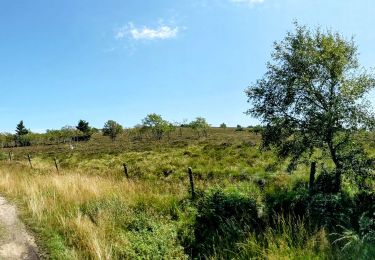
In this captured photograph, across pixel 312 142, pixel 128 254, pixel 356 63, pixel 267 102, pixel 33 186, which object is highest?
pixel 356 63

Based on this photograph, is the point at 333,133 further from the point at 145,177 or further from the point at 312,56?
the point at 145,177

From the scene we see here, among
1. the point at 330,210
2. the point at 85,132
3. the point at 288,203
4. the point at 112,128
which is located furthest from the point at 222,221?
the point at 85,132

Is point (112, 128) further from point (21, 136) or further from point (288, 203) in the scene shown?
point (288, 203)

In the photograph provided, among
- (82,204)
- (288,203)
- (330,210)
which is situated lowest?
(330,210)

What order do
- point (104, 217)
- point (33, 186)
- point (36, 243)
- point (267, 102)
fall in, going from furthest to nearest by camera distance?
point (33, 186), point (267, 102), point (104, 217), point (36, 243)

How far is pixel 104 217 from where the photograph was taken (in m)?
8.58

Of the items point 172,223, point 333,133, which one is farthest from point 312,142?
point 172,223

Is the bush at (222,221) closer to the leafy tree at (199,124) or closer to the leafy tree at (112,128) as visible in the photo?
the leafy tree at (199,124)

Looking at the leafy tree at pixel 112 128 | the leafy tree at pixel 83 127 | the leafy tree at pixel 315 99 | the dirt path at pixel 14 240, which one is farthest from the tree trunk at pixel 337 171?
the leafy tree at pixel 83 127

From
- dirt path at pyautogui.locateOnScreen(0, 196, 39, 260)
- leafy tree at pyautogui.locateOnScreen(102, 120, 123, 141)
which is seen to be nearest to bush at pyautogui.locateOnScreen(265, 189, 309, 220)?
dirt path at pyautogui.locateOnScreen(0, 196, 39, 260)

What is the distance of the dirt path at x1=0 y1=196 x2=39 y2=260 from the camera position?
276 inches

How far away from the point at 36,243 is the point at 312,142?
7.74 meters

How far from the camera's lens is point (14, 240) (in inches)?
307

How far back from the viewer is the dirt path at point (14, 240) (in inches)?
276
